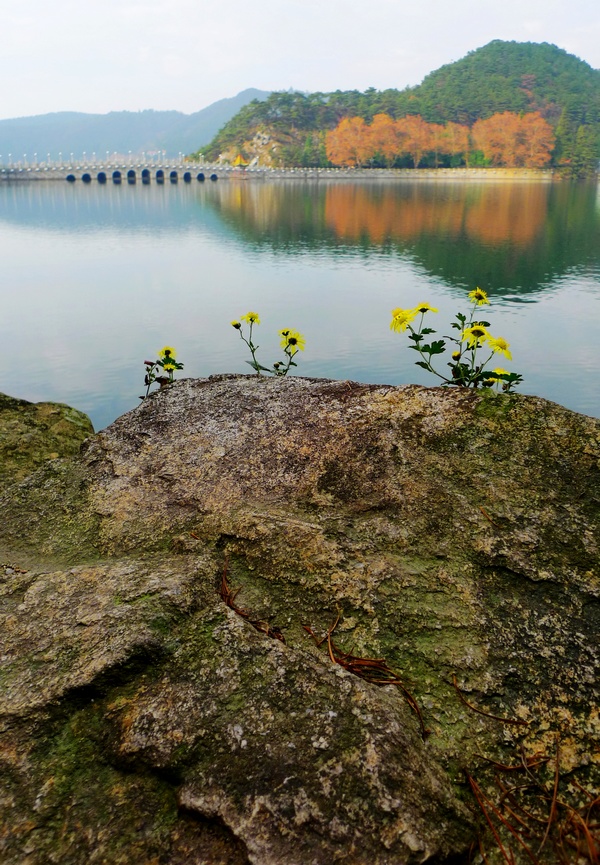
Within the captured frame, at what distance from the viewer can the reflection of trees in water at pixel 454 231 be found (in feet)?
90.1

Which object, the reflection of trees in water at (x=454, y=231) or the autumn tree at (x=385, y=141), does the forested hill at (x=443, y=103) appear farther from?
the reflection of trees in water at (x=454, y=231)

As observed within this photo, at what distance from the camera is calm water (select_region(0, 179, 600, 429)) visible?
48.0ft

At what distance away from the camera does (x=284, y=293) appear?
2255 cm

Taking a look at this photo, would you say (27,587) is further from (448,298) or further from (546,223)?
(546,223)

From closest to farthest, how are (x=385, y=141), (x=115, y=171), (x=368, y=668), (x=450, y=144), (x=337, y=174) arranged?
(x=368, y=668) < (x=115, y=171) < (x=337, y=174) < (x=450, y=144) < (x=385, y=141)

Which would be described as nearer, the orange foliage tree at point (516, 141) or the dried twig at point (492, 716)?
the dried twig at point (492, 716)

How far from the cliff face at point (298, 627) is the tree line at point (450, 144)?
132480 mm

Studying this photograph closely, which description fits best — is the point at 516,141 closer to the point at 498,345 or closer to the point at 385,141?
the point at 385,141

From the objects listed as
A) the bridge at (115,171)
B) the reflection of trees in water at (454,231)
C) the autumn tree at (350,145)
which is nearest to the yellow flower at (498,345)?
the reflection of trees in water at (454,231)

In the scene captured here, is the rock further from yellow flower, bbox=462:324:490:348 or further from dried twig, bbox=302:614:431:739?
yellow flower, bbox=462:324:490:348

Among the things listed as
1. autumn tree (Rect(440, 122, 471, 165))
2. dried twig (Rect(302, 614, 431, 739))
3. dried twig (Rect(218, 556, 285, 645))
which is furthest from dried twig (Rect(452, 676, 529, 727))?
autumn tree (Rect(440, 122, 471, 165))

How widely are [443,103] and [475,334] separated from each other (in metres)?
166

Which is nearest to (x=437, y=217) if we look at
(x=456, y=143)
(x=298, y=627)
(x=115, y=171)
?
(x=298, y=627)

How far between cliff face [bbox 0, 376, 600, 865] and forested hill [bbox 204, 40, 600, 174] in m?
140
